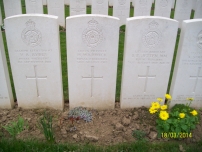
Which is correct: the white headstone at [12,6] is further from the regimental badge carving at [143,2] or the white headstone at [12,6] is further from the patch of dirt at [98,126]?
the patch of dirt at [98,126]

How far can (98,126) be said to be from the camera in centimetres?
347

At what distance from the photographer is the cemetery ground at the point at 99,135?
3.04 meters

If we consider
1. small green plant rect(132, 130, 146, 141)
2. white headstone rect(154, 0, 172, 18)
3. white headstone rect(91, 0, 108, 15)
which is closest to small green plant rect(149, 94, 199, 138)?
small green plant rect(132, 130, 146, 141)

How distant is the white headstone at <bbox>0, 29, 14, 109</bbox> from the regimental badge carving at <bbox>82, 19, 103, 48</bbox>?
1.37 m

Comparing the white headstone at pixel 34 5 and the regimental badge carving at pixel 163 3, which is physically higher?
A: the regimental badge carving at pixel 163 3

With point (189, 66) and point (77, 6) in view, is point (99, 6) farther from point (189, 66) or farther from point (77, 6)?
point (189, 66)

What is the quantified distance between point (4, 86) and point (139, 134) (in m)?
2.38

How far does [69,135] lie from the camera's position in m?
3.26

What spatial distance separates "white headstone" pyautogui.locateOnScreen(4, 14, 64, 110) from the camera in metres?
3.22

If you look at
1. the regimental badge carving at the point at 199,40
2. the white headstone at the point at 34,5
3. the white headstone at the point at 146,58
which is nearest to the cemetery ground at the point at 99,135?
the white headstone at the point at 146,58

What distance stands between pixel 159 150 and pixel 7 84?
8.82 feet

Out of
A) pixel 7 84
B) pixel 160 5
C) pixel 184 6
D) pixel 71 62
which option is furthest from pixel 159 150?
pixel 184 6

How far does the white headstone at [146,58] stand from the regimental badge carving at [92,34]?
0.44 meters
